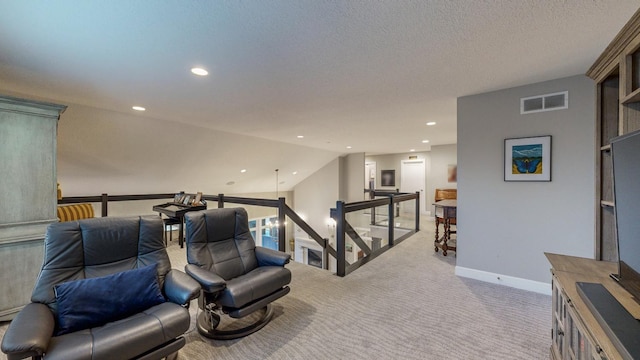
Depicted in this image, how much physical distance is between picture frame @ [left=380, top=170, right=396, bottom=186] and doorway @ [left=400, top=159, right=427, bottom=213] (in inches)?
15.0

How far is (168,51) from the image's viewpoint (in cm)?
224

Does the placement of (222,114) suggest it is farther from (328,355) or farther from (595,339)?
(595,339)

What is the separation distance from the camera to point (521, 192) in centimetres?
320

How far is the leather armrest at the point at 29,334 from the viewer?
1294 mm

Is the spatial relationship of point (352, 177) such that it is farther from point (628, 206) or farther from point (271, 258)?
point (628, 206)

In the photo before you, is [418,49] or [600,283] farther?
[418,49]

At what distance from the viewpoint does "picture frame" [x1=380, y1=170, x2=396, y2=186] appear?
34.2 feet

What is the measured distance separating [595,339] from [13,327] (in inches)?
115

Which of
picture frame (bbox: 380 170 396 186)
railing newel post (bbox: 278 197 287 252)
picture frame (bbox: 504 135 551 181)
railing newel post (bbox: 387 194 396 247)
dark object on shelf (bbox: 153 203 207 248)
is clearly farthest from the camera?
picture frame (bbox: 380 170 396 186)

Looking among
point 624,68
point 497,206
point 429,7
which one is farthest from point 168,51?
point 497,206

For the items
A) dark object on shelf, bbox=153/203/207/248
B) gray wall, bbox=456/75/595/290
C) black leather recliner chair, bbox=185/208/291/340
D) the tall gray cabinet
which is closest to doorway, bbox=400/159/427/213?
gray wall, bbox=456/75/595/290

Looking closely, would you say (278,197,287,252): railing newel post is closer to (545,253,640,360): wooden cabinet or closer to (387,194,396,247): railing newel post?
(387,194,396,247): railing newel post

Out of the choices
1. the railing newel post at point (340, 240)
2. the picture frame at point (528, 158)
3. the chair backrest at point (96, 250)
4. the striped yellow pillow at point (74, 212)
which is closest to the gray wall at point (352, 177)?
the railing newel post at point (340, 240)

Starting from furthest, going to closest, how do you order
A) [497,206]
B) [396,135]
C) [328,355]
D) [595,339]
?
[396,135] → [497,206] → [328,355] → [595,339]
